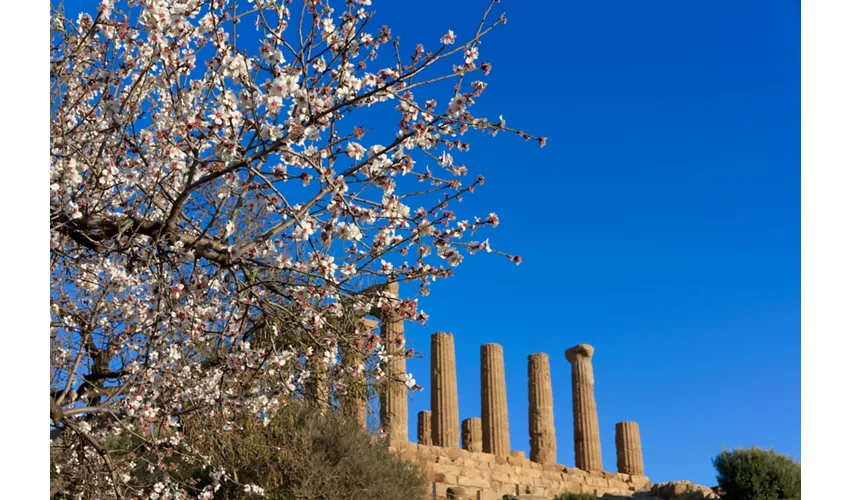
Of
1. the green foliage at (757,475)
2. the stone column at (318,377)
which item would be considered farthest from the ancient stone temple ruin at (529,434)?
the stone column at (318,377)

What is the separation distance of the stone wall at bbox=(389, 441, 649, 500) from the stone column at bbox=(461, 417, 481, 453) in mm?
1697

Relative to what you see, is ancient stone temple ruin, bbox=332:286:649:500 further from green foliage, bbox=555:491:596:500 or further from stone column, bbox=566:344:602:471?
green foliage, bbox=555:491:596:500

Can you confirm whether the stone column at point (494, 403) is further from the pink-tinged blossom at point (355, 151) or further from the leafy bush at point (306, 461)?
the pink-tinged blossom at point (355, 151)

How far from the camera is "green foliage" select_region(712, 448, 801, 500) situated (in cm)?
2281

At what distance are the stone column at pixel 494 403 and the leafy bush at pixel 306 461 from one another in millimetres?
13113

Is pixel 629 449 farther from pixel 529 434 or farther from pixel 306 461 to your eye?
pixel 306 461

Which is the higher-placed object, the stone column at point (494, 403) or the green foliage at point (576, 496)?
the stone column at point (494, 403)

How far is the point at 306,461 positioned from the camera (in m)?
15.6

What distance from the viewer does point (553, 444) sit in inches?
1223

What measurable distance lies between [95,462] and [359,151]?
18.3ft

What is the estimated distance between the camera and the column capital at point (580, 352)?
33594mm

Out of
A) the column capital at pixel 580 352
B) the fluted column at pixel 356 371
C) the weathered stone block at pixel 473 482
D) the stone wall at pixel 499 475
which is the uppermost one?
the column capital at pixel 580 352

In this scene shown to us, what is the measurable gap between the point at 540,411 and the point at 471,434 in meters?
2.76
